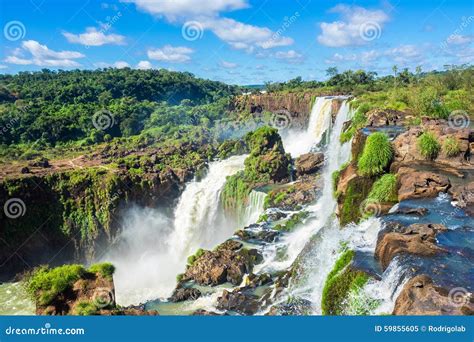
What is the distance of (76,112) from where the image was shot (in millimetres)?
56781

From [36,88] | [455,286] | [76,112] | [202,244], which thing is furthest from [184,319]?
[36,88]

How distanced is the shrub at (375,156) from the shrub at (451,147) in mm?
2801

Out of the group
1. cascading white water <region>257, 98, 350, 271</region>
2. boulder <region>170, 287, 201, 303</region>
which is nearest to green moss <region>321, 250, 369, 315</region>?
cascading white water <region>257, 98, 350, 271</region>

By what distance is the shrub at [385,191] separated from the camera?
1371 centimetres

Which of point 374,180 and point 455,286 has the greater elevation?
point 374,180

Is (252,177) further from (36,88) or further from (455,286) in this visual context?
(36,88)

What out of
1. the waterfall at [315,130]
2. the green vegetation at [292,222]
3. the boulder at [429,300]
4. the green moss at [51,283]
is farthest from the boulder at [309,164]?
the boulder at [429,300]

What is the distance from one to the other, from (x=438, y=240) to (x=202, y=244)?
2251 cm

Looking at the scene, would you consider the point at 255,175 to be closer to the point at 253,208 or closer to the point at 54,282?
the point at 253,208

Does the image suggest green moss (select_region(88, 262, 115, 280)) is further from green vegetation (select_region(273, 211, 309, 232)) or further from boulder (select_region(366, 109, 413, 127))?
boulder (select_region(366, 109, 413, 127))

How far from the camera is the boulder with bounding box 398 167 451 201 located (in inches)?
536

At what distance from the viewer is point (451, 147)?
1641cm

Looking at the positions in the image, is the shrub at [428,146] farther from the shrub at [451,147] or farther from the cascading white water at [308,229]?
the cascading white water at [308,229]

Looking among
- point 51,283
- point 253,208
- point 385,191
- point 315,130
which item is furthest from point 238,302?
point 315,130
